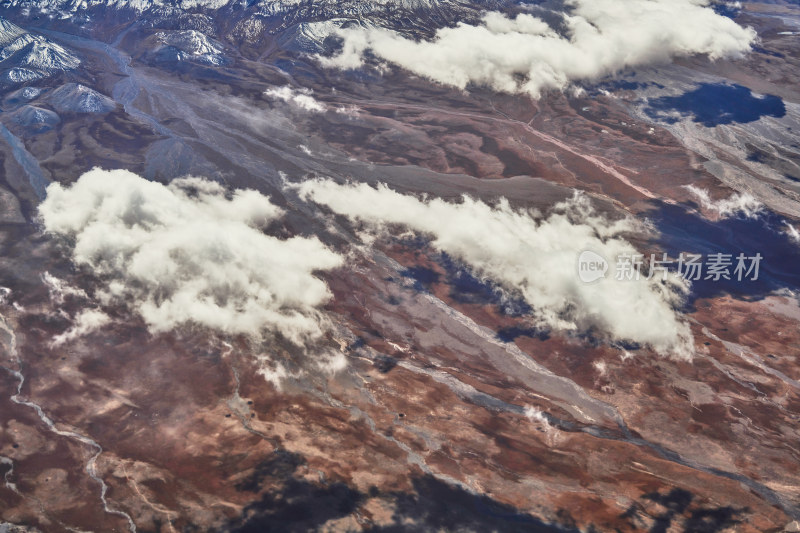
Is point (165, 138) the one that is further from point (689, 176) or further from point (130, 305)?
point (689, 176)

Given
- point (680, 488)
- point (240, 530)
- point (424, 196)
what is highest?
point (424, 196)

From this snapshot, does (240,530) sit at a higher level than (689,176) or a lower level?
lower

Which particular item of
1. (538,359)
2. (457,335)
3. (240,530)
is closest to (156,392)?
(240,530)

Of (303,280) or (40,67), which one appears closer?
(303,280)

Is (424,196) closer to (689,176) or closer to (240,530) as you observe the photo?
(689,176)

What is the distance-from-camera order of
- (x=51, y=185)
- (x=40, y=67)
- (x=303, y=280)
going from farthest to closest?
(x=40, y=67), (x=51, y=185), (x=303, y=280)

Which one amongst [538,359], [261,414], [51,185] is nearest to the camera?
[261,414]
